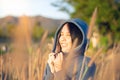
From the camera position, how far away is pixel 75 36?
67.0 inches

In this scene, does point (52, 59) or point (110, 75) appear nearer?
point (52, 59)

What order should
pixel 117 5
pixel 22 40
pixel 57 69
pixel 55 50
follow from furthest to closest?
1. pixel 117 5
2. pixel 55 50
3. pixel 57 69
4. pixel 22 40

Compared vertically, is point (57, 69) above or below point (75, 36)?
below

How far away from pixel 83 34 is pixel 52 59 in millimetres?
220

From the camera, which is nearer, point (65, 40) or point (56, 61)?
point (56, 61)

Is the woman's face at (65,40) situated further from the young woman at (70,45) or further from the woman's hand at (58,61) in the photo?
the woman's hand at (58,61)

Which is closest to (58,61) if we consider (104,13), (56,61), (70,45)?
(56,61)

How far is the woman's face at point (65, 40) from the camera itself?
1637 mm

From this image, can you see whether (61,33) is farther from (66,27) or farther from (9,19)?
(9,19)

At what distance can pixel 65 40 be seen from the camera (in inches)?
64.8

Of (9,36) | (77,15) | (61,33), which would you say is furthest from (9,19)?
(77,15)

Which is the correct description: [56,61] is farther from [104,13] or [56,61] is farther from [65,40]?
[104,13]

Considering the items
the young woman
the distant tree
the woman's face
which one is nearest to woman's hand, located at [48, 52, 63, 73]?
the young woman

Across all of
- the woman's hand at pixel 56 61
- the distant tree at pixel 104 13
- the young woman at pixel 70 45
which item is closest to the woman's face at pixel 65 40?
the young woman at pixel 70 45
